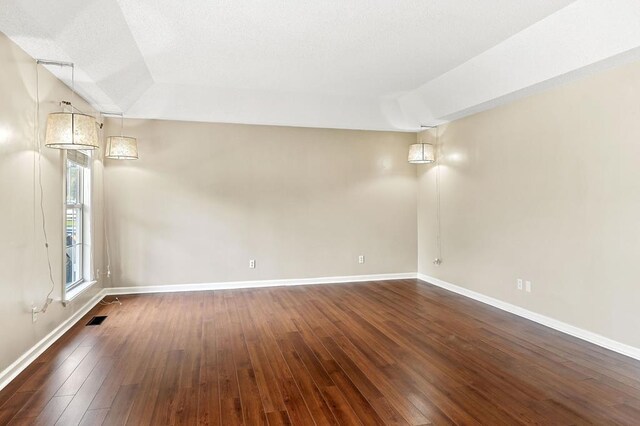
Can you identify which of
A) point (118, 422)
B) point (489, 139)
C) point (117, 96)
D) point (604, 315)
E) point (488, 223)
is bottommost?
point (118, 422)

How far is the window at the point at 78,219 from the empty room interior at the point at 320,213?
36mm

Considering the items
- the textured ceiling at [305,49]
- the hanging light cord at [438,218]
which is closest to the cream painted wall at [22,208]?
the textured ceiling at [305,49]

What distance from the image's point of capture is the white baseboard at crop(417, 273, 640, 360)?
3.30 meters

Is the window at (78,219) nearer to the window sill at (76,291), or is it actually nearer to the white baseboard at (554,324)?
the window sill at (76,291)

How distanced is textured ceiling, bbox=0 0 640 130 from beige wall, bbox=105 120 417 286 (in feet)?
1.74

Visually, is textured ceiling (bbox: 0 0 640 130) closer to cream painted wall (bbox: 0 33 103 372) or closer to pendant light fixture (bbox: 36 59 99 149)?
cream painted wall (bbox: 0 33 103 372)

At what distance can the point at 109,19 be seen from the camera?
3088mm

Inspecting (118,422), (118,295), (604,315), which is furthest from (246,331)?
(604,315)

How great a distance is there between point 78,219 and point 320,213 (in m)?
3.35

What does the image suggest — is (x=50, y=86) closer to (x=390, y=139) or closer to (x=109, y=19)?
(x=109, y=19)

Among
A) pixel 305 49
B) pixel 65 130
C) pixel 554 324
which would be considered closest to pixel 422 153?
pixel 305 49

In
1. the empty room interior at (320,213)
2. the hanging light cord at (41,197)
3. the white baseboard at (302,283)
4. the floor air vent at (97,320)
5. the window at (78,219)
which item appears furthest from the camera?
the window at (78,219)

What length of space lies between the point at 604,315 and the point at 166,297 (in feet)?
16.6

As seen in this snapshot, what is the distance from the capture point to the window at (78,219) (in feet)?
14.2
